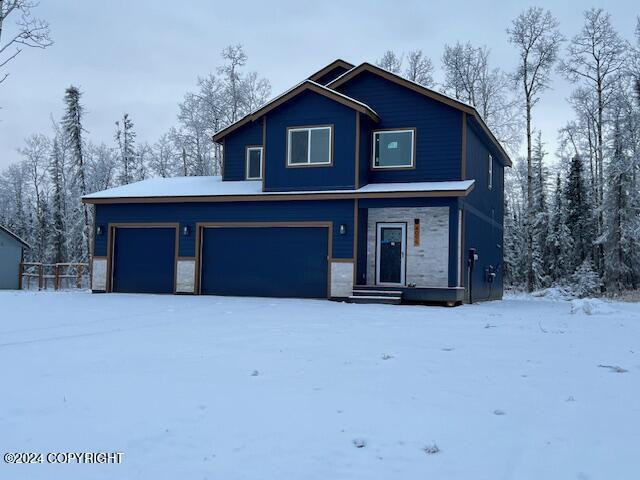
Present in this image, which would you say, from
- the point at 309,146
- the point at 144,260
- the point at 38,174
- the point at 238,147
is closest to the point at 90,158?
the point at 38,174

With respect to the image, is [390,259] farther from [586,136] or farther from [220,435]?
[586,136]

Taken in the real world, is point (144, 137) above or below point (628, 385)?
above

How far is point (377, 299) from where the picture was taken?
14.9m

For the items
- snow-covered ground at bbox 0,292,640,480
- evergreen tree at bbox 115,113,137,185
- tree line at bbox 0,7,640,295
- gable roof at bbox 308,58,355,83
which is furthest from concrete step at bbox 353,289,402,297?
evergreen tree at bbox 115,113,137,185

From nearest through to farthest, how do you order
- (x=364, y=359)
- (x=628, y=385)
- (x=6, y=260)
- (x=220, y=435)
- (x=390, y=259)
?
(x=220, y=435), (x=628, y=385), (x=364, y=359), (x=390, y=259), (x=6, y=260)

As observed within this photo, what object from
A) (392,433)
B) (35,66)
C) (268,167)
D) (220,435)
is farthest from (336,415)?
(35,66)

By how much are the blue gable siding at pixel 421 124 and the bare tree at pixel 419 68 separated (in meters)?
13.8

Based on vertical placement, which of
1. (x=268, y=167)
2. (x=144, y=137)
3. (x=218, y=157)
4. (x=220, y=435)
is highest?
(x=144, y=137)

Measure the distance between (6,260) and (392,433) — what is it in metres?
28.2

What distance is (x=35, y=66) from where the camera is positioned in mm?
22469

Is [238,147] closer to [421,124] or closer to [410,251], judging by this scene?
[421,124]

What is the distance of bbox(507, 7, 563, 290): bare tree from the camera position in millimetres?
26047

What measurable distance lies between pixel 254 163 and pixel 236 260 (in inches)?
138

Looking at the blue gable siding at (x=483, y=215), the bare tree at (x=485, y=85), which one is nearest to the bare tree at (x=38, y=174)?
Result: the bare tree at (x=485, y=85)
